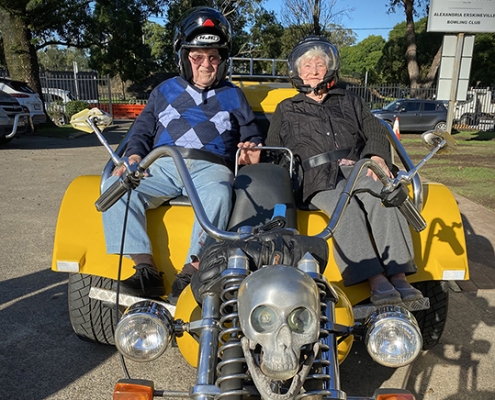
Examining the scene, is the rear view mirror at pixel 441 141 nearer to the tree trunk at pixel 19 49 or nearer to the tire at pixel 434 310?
the tire at pixel 434 310

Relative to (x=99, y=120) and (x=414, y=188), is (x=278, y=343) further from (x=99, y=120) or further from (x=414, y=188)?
(x=414, y=188)

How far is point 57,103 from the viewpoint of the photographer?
21609 mm

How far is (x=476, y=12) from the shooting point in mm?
13594

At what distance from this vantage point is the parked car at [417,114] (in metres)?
18.0

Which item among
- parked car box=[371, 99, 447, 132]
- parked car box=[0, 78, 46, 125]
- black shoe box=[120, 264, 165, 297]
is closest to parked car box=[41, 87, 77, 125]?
parked car box=[0, 78, 46, 125]

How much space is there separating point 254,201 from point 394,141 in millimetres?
1392

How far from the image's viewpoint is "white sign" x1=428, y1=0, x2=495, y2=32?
1319cm

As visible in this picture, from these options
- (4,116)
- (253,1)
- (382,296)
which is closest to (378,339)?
(382,296)

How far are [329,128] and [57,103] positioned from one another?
20.9 meters

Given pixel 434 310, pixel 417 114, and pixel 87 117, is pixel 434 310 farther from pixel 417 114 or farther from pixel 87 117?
pixel 417 114

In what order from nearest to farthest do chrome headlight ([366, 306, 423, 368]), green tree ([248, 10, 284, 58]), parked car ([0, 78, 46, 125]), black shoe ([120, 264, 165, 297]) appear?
chrome headlight ([366, 306, 423, 368])
black shoe ([120, 264, 165, 297])
parked car ([0, 78, 46, 125])
green tree ([248, 10, 284, 58])

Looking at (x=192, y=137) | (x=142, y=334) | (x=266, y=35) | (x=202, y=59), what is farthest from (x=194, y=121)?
(x=266, y=35)

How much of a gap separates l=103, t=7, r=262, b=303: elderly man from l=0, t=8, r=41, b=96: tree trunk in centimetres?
1620

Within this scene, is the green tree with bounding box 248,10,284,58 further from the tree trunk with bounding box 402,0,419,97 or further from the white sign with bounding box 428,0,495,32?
the white sign with bounding box 428,0,495,32
